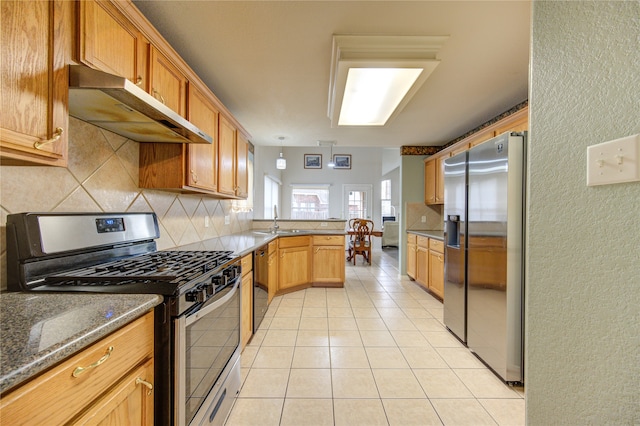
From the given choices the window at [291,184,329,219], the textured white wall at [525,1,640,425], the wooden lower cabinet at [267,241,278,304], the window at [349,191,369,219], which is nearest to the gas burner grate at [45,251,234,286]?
the textured white wall at [525,1,640,425]

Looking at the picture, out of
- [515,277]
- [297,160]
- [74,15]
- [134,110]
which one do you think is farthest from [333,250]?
[297,160]

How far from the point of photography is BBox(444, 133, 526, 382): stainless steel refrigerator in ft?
Answer: 5.61

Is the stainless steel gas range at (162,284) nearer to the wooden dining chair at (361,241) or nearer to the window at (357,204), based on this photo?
the wooden dining chair at (361,241)

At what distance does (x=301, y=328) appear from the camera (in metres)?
2.53

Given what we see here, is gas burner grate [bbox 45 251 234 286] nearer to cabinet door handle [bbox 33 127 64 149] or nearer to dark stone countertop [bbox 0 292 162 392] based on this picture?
dark stone countertop [bbox 0 292 162 392]

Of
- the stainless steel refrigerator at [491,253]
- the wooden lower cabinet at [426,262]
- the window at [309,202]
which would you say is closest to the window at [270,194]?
the window at [309,202]

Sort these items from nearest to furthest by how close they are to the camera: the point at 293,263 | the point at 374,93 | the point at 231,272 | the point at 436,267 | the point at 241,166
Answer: the point at 231,272 → the point at 374,93 → the point at 241,166 → the point at 436,267 → the point at 293,263

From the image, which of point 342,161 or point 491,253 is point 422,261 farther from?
point 342,161

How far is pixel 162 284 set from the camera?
984 millimetres

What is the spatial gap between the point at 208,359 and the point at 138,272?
21.0 inches

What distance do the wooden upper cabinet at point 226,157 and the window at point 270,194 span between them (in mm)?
3138

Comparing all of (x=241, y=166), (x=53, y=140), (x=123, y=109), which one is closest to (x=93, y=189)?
(x=123, y=109)

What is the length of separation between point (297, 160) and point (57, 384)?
7464 millimetres

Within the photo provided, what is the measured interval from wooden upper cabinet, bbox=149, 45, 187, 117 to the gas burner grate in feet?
3.11
